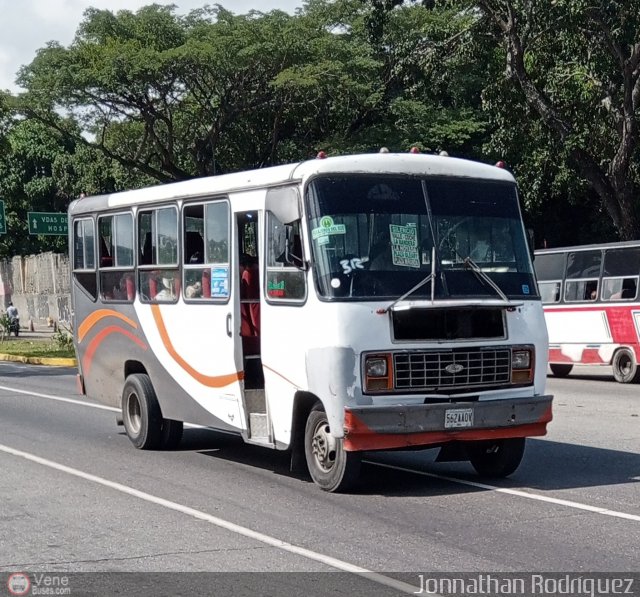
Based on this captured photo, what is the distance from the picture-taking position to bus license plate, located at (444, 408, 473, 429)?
9234 millimetres

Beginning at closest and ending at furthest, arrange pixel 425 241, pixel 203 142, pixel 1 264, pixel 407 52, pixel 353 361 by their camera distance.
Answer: pixel 353 361 → pixel 425 241 → pixel 407 52 → pixel 203 142 → pixel 1 264

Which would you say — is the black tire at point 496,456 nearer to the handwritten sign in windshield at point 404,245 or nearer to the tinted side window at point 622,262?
the handwritten sign in windshield at point 404,245

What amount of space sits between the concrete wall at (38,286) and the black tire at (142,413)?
35.0 meters

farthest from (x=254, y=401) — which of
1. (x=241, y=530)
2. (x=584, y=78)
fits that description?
(x=584, y=78)

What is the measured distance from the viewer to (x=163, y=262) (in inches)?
472

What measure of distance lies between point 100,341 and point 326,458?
490 centimetres

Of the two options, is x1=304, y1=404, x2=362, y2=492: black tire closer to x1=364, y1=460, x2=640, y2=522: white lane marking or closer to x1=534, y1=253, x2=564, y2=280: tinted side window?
x1=364, y1=460, x2=640, y2=522: white lane marking

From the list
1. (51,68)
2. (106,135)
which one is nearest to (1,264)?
(106,135)

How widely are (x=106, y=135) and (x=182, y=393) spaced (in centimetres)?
2976

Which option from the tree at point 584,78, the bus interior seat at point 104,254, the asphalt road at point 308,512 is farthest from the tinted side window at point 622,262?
the bus interior seat at point 104,254

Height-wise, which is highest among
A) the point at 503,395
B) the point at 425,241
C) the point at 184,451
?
the point at 425,241

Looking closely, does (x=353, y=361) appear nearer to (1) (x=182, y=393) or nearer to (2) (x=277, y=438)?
(2) (x=277, y=438)

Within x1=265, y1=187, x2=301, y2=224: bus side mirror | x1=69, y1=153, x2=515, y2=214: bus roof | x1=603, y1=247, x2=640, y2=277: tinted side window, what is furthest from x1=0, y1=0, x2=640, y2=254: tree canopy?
x1=265, y1=187, x2=301, y2=224: bus side mirror

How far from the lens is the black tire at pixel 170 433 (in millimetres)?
12430
